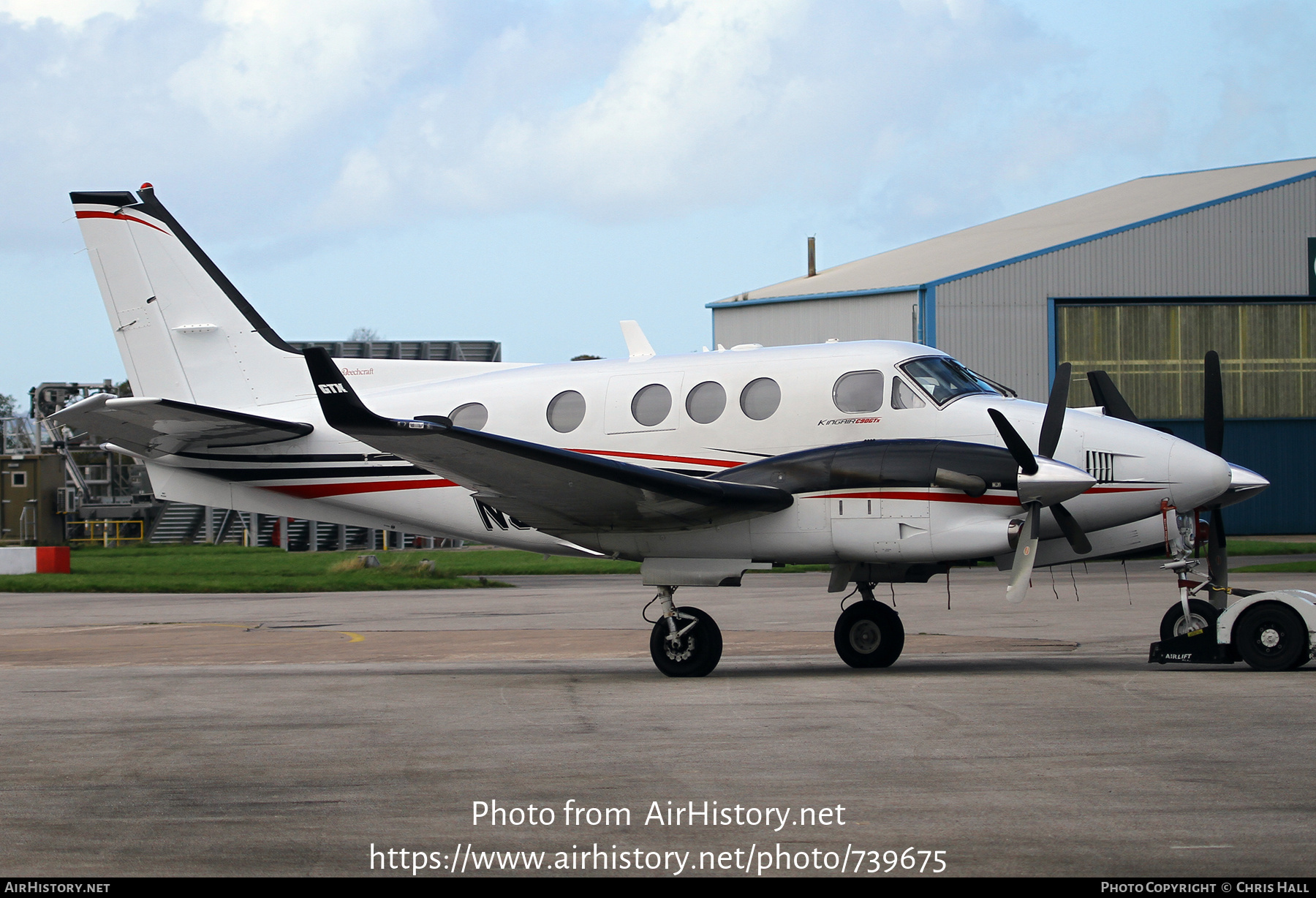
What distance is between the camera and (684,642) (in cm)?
1334

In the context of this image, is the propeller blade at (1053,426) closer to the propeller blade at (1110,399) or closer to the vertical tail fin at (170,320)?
the propeller blade at (1110,399)

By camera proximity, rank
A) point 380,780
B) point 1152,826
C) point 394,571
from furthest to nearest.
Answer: point 394,571
point 380,780
point 1152,826

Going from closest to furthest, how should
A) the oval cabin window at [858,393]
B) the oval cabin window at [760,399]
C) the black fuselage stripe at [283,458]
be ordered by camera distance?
the oval cabin window at [858,393] → the oval cabin window at [760,399] → the black fuselage stripe at [283,458]

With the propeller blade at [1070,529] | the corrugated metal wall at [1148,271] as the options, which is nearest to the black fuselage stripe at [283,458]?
the propeller blade at [1070,529]

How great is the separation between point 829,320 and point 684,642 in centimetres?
3122

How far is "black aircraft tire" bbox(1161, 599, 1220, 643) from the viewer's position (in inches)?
515

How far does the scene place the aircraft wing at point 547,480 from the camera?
461 inches

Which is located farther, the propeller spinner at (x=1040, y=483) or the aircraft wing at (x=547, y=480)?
the propeller spinner at (x=1040, y=483)

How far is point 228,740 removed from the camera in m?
9.58

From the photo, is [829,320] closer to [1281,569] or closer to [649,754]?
[1281,569]

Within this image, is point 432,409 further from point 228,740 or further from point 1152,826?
point 1152,826

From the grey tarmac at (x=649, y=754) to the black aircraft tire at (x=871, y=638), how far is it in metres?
0.44
